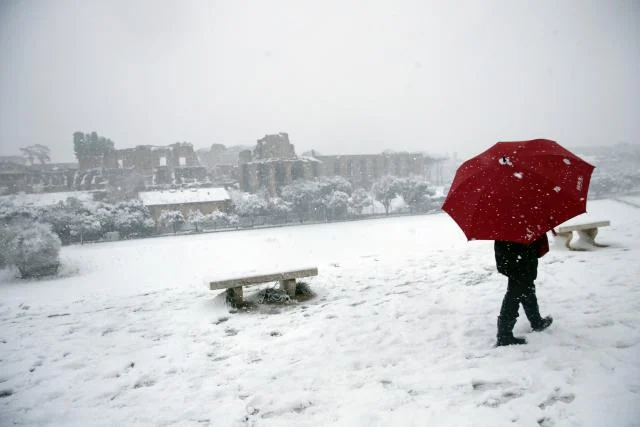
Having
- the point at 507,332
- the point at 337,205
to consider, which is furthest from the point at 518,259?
the point at 337,205

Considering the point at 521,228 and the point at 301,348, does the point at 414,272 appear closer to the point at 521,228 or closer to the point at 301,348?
the point at 301,348

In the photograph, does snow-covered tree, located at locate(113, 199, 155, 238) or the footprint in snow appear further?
snow-covered tree, located at locate(113, 199, 155, 238)

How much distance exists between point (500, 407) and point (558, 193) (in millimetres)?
1632

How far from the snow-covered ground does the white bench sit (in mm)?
468

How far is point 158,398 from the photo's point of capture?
10.1 ft

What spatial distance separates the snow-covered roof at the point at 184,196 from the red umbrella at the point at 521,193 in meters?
34.9

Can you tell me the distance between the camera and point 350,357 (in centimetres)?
352

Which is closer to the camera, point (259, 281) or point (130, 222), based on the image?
point (259, 281)

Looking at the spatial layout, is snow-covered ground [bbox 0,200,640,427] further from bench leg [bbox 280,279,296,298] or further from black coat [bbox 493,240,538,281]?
black coat [bbox 493,240,538,281]

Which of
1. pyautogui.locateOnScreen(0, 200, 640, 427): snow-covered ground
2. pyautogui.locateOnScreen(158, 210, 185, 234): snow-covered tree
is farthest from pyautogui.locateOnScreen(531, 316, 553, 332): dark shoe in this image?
pyautogui.locateOnScreen(158, 210, 185, 234): snow-covered tree

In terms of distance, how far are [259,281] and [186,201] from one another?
3256cm

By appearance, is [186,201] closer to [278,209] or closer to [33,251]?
[278,209]

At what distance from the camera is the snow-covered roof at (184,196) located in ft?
116

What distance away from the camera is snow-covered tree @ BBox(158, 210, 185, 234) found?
30.6 metres
